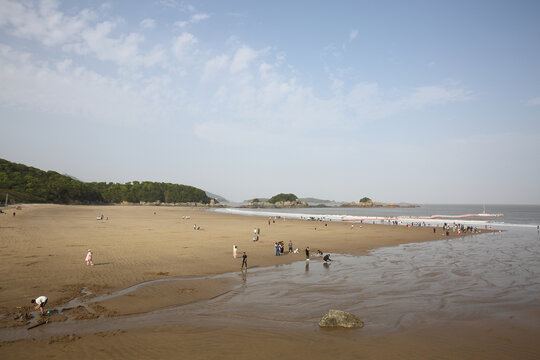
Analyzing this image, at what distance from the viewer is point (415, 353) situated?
9875 millimetres

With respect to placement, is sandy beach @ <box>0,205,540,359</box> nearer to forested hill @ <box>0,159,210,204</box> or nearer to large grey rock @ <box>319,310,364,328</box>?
large grey rock @ <box>319,310,364,328</box>

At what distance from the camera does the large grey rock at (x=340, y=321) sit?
11703 millimetres

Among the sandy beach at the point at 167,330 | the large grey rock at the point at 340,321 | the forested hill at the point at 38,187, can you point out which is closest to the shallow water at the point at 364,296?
the large grey rock at the point at 340,321

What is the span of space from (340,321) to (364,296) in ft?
16.4

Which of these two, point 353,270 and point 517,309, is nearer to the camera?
point 517,309

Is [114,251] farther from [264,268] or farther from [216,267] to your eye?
[264,268]

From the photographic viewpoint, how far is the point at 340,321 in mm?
11734

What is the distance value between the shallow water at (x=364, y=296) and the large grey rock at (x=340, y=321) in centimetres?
44

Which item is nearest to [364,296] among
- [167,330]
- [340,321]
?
[340,321]

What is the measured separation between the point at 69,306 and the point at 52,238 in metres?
23.0

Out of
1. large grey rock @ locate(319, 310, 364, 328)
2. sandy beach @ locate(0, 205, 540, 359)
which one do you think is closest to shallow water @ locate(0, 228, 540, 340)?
large grey rock @ locate(319, 310, 364, 328)

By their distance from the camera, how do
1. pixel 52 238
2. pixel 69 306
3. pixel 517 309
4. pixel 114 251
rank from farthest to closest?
pixel 52 238
pixel 114 251
pixel 517 309
pixel 69 306

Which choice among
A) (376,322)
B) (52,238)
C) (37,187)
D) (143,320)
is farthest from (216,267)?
(37,187)

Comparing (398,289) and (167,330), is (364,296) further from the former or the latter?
(167,330)
